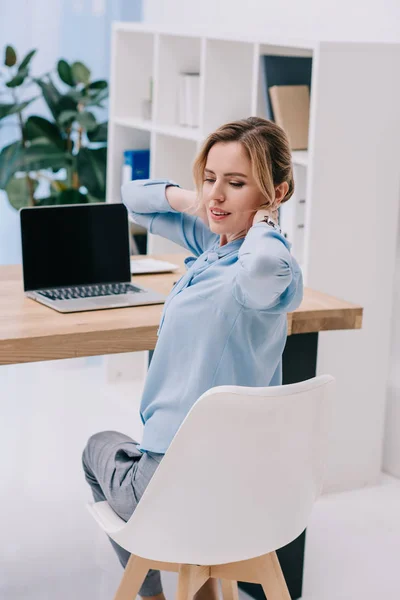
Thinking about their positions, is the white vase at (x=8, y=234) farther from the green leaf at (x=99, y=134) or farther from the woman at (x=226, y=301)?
the woman at (x=226, y=301)

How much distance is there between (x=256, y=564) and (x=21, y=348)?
66 centimetres

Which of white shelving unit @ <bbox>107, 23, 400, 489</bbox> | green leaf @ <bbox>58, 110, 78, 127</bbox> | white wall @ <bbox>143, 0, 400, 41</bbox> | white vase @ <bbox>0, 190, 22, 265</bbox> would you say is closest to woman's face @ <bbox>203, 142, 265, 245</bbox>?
white shelving unit @ <bbox>107, 23, 400, 489</bbox>

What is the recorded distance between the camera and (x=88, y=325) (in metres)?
2.06

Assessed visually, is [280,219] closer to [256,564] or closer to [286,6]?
[286,6]

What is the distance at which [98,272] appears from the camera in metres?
2.42

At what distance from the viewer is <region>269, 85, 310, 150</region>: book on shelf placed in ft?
10.3

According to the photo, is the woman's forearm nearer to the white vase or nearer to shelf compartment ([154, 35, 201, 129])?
shelf compartment ([154, 35, 201, 129])

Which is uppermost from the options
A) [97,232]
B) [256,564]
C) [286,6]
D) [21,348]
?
[286,6]

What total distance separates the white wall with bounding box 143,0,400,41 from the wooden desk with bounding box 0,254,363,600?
1346 millimetres

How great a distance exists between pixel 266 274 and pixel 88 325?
575 millimetres

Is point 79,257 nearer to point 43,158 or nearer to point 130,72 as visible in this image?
point 130,72

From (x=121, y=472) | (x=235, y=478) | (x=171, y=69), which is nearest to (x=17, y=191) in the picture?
(x=171, y=69)

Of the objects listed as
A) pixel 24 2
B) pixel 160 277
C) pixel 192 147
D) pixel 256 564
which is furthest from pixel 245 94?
pixel 256 564

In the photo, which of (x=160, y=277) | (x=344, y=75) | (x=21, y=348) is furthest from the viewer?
(x=344, y=75)
